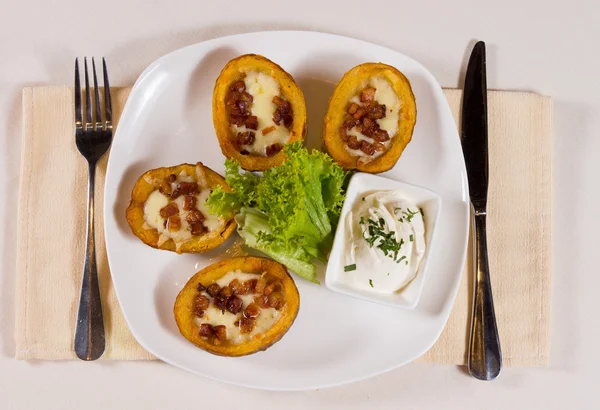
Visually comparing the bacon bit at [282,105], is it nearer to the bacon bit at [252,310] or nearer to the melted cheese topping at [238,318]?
the melted cheese topping at [238,318]

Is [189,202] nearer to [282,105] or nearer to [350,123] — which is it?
[282,105]

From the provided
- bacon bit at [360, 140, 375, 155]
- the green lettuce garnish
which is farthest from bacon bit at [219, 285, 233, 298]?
bacon bit at [360, 140, 375, 155]

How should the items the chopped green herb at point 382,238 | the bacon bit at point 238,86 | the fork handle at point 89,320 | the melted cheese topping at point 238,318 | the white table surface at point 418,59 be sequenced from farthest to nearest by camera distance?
the white table surface at point 418,59 → the fork handle at point 89,320 → the bacon bit at point 238,86 → the melted cheese topping at point 238,318 → the chopped green herb at point 382,238

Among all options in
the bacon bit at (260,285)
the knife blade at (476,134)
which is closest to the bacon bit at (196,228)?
the bacon bit at (260,285)

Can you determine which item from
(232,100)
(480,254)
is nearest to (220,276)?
(232,100)

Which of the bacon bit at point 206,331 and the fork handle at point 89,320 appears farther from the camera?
the fork handle at point 89,320

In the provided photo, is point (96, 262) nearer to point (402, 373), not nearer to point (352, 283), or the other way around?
point (352, 283)
